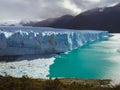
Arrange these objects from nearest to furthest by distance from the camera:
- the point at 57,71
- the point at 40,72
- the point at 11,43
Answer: the point at 40,72, the point at 57,71, the point at 11,43

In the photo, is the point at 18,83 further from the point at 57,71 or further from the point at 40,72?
the point at 57,71

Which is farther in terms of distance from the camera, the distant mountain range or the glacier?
the distant mountain range

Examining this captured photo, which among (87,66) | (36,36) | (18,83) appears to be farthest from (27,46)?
(18,83)

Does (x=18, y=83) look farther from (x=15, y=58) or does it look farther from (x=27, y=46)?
(x=27, y=46)

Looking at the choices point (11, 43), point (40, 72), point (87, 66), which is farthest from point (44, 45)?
point (40, 72)

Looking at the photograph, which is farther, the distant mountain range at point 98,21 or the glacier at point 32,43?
the distant mountain range at point 98,21

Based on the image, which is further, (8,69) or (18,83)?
(8,69)

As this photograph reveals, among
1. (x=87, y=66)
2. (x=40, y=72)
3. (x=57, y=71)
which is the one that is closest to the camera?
(x=40, y=72)

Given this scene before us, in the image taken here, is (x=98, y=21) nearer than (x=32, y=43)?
No

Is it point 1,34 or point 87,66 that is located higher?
point 1,34
